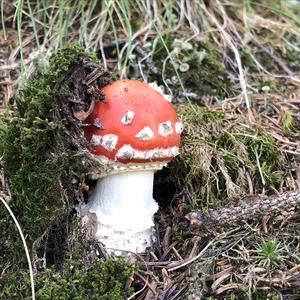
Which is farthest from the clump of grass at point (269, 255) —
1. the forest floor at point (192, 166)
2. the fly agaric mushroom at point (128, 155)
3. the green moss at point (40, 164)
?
the green moss at point (40, 164)

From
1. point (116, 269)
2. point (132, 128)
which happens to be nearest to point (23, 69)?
point (132, 128)

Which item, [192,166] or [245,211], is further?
[192,166]

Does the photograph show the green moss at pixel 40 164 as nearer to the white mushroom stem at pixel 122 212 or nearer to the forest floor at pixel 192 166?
the forest floor at pixel 192 166

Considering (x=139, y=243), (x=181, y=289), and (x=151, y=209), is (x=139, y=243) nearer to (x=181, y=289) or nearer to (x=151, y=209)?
(x=151, y=209)

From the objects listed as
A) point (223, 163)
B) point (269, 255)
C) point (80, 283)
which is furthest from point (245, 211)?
point (80, 283)

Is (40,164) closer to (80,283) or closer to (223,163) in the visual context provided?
(80,283)

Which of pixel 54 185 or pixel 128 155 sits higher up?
pixel 128 155
